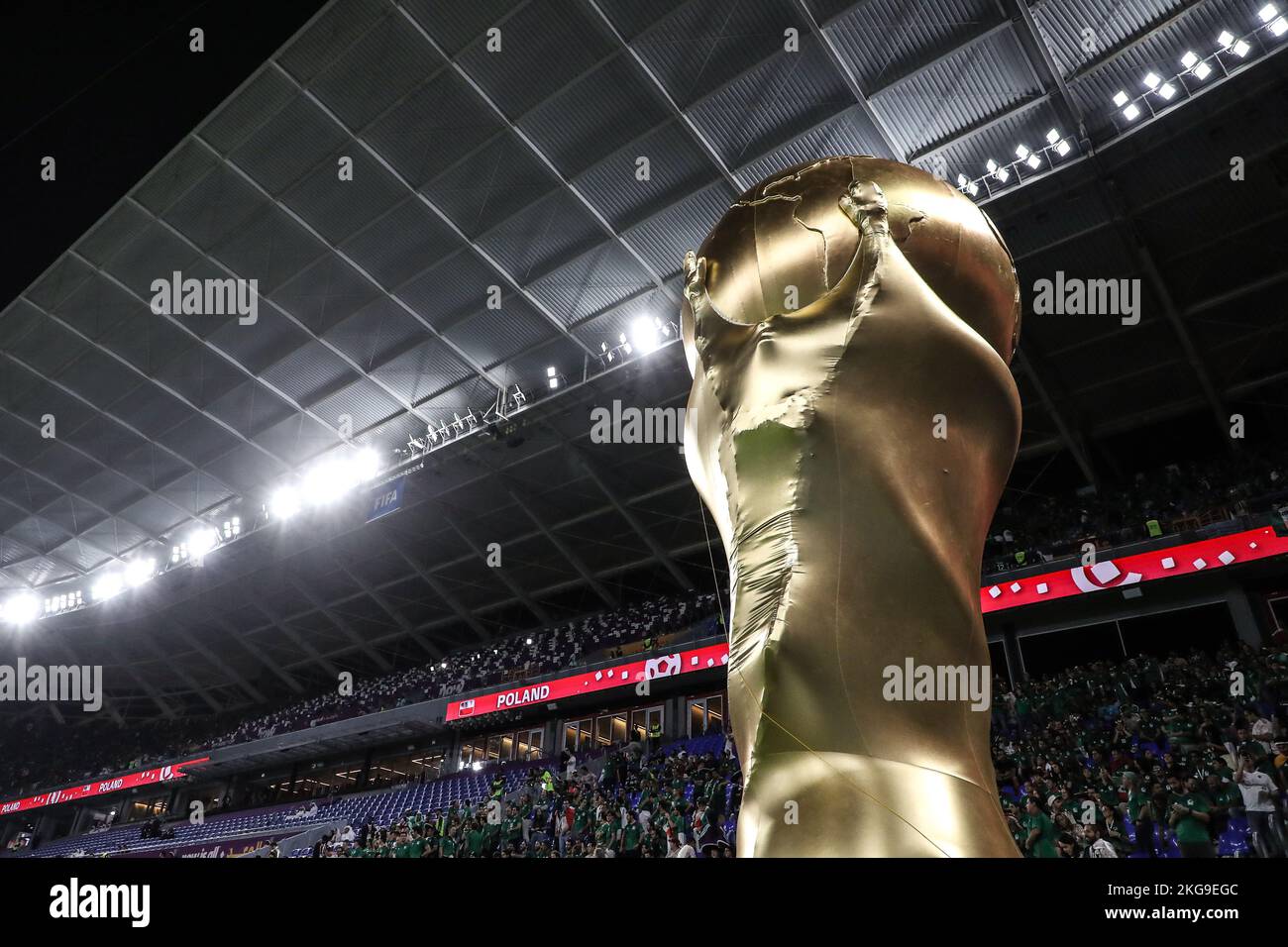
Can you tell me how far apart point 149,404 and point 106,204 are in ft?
63.4

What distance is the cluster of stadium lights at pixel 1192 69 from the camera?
11453 millimetres

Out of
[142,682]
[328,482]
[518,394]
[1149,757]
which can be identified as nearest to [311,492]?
[328,482]

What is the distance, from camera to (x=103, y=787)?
95.5 feet

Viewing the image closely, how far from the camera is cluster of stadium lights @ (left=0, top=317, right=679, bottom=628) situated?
17031mm

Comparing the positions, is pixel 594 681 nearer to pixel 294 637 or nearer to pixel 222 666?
pixel 294 637

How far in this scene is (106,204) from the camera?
2785 millimetres

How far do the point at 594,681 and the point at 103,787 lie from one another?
63.7 feet

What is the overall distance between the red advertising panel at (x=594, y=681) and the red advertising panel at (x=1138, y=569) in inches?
231

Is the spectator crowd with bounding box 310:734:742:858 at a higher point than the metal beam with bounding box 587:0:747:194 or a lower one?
lower

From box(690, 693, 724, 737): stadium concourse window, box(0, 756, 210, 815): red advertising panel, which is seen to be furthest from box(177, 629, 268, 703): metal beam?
box(690, 693, 724, 737): stadium concourse window

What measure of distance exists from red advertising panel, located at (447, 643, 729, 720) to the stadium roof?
3440 mm

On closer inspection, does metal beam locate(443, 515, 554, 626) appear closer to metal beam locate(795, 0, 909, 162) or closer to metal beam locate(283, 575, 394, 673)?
metal beam locate(283, 575, 394, 673)

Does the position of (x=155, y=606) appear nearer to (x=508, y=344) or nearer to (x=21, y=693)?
(x=21, y=693)

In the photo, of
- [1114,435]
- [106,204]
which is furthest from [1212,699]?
[106,204]
